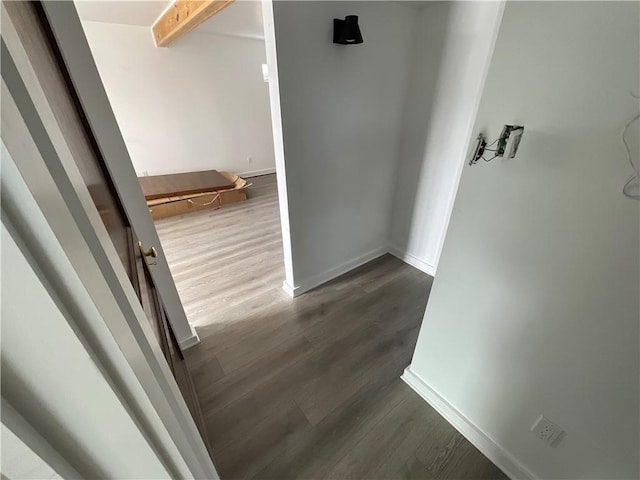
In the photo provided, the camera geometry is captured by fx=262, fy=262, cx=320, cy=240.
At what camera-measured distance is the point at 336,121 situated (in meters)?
1.84

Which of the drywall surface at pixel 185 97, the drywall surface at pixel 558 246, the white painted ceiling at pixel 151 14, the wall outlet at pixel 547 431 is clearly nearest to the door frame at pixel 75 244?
the drywall surface at pixel 558 246

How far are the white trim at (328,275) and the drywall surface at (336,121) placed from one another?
0.03 m

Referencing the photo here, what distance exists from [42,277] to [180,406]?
43 cm

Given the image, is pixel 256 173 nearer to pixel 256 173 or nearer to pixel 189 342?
pixel 256 173

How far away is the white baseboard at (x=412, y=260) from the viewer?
8.23ft

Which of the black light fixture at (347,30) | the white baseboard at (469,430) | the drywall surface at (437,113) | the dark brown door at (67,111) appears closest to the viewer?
the dark brown door at (67,111)

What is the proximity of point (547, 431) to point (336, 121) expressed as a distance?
6.33 feet

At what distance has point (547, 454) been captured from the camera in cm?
104

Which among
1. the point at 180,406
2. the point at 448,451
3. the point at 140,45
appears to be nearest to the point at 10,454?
the point at 180,406

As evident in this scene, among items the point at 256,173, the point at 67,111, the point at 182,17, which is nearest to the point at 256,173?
the point at 256,173

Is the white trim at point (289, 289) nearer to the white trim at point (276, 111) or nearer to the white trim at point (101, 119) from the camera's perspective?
the white trim at point (276, 111)

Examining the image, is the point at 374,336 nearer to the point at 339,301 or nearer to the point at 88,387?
the point at 339,301

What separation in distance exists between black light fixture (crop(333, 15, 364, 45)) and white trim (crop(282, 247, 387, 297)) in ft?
5.54

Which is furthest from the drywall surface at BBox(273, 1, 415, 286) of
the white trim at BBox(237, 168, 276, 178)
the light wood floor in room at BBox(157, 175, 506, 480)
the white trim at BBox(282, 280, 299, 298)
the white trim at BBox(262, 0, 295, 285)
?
the white trim at BBox(237, 168, 276, 178)
